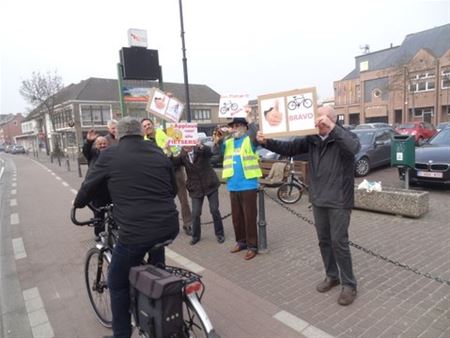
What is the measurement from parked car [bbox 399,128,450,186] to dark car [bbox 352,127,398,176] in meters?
2.45

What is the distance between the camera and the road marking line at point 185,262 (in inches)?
187

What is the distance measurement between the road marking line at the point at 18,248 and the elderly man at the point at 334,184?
16.5ft

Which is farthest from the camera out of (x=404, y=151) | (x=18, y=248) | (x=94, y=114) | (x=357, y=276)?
(x=94, y=114)

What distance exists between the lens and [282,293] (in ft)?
12.7

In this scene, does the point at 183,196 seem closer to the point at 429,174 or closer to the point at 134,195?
the point at 134,195

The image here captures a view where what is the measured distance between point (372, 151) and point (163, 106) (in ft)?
27.3

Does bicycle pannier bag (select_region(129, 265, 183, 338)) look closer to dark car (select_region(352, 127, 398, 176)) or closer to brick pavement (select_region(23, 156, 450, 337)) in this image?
brick pavement (select_region(23, 156, 450, 337))

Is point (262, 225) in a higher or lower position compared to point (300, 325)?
higher

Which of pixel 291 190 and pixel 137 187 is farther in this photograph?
pixel 291 190

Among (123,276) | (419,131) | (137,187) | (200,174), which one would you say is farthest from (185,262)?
(419,131)

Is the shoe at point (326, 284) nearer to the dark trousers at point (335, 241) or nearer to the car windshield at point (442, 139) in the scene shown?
the dark trousers at point (335, 241)

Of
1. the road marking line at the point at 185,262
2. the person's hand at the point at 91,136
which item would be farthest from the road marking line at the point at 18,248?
the road marking line at the point at 185,262

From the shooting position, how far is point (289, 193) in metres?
8.38

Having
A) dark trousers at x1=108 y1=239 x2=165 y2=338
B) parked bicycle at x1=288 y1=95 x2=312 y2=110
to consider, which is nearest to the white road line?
dark trousers at x1=108 y1=239 x2=165 y2=338
